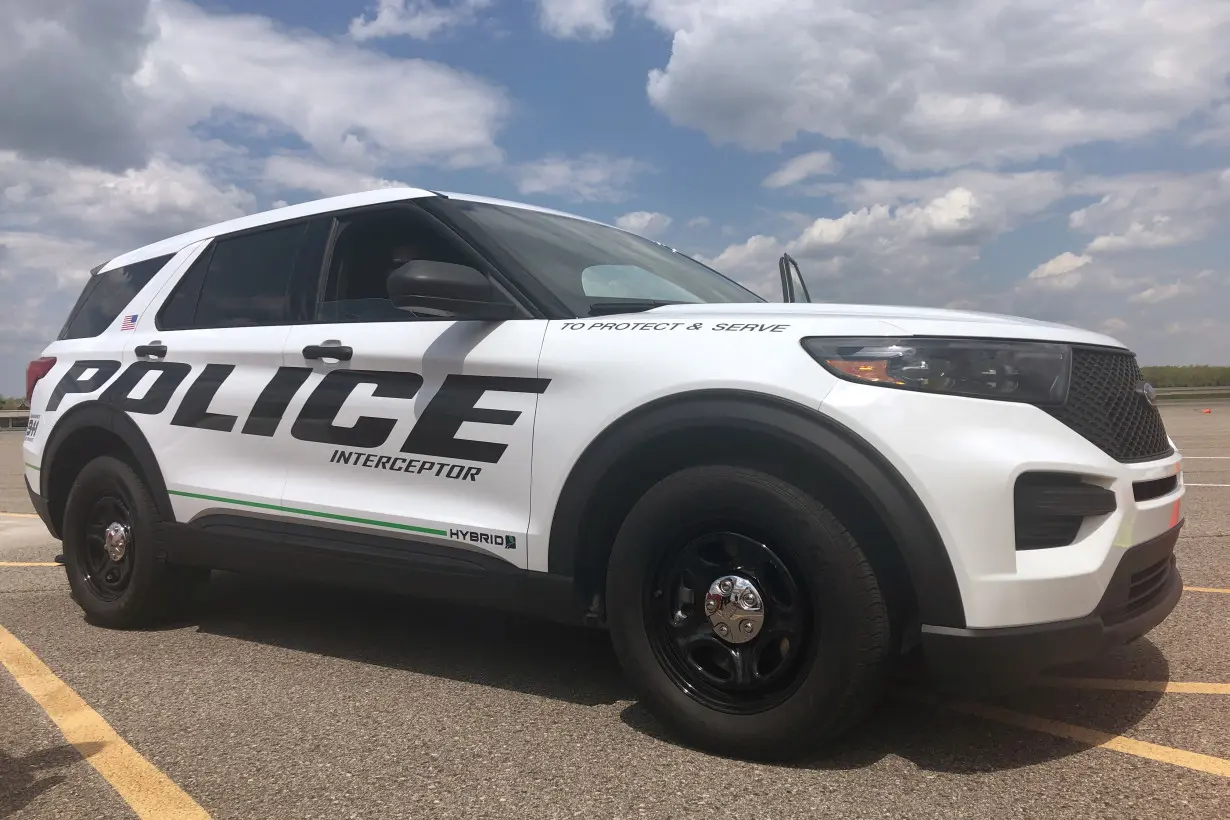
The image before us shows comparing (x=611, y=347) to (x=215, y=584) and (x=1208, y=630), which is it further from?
(x=215, y=584)

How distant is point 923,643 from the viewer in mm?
2490

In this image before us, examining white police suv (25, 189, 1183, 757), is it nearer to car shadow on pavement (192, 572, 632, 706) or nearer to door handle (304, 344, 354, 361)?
door handle (304, 344, 354, 361)

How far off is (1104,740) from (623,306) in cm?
207

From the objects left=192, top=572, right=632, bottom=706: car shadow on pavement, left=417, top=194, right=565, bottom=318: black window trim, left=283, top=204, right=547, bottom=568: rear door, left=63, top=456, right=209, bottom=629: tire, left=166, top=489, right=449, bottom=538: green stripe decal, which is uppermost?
left=417, top=194, right=565, bottom=318: black window trim

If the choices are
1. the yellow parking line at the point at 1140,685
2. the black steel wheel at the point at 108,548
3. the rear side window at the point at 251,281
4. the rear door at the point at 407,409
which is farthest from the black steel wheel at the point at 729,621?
the black steel wheel at the point at 108,548

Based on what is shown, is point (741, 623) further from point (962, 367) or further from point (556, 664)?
point (556, 664)

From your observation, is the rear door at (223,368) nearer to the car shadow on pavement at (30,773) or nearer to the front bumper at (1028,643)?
the car shadow on pavement at (30,773)

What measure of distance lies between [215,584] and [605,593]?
3495 mm

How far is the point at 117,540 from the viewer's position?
446cm

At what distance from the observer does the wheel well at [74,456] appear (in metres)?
4.53

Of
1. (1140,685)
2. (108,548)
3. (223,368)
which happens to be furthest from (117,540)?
(1140,685)

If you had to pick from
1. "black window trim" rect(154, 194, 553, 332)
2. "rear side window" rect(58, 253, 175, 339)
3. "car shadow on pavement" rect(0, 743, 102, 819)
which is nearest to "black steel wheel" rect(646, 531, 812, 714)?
"black window trim" rect(154, 194, 553, 332)

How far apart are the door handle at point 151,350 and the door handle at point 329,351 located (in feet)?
3.51

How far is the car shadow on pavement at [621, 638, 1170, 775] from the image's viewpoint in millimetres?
2715
